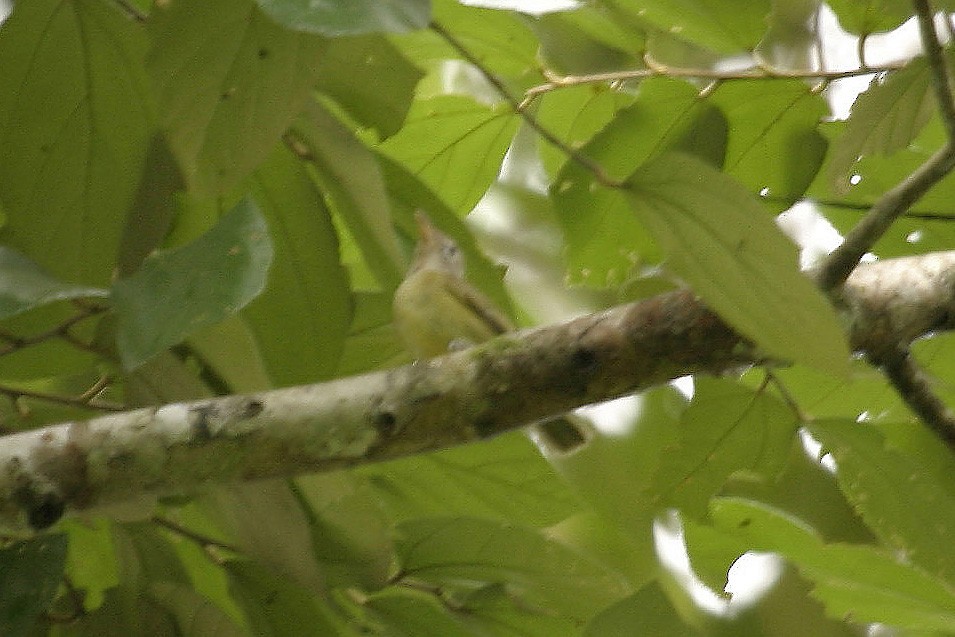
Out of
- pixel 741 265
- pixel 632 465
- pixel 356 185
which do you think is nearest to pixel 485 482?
pixel 356 185

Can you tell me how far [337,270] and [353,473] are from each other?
0.76ft

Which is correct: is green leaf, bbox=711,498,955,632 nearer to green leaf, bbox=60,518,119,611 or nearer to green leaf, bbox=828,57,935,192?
green leaf, bbox=828,57,935,192

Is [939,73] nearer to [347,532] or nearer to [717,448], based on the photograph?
[717,448]

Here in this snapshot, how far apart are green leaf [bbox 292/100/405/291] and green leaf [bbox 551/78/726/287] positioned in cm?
39

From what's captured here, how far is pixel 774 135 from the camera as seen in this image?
5.00 ft

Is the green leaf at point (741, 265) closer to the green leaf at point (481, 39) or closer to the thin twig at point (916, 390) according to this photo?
the thin twig at point (916, 390)

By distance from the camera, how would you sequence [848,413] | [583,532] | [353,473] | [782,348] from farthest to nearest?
[583,532]
[848,413]
[353,473]
[782,348]

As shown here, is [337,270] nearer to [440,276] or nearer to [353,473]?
[353,473]

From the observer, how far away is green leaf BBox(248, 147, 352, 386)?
125cm

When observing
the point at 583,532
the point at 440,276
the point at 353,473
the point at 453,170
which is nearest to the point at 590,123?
the point at 453,170

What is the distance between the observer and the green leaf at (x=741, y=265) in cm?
92

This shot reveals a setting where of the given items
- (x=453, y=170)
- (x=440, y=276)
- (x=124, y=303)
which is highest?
(x=124, y=303)

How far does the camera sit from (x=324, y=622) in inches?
50.0

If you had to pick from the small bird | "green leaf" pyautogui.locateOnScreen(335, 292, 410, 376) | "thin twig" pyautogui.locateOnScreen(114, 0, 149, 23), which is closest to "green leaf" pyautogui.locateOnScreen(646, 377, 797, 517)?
the small bird
